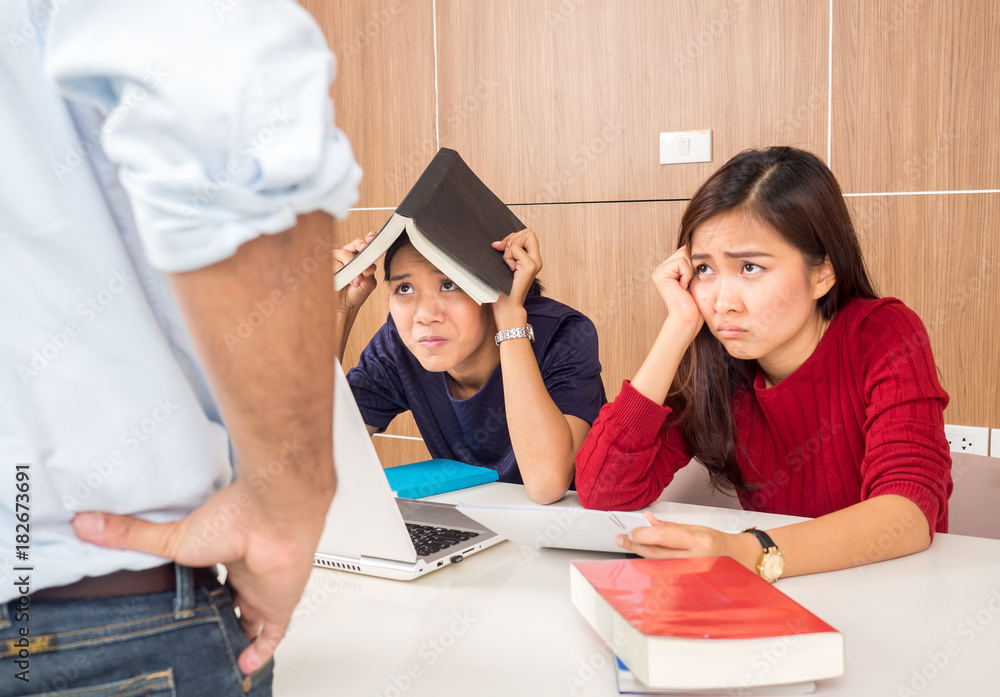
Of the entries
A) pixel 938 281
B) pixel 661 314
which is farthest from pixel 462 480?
pixel 938 281

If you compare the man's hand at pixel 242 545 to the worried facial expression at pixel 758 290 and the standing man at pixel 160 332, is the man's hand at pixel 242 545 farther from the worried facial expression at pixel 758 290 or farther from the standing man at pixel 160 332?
the worried facial expression at pixel 758 290

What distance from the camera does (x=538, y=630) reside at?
765 millimetres

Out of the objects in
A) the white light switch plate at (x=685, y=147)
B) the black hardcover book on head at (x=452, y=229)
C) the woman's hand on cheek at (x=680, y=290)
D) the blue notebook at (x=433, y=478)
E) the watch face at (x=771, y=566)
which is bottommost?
the blue notebook at (x=433, y=478)

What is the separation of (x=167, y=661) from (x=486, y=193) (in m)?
1.22

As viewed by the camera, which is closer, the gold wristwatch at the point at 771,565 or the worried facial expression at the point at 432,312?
the gold wristwatch at the point at 771,565

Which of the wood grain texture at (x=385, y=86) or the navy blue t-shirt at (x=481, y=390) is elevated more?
the wood grain texture at (x=385, y=86)

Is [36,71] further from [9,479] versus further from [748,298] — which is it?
[748,298]

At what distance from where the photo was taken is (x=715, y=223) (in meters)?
1.33

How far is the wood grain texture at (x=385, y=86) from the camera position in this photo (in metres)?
3.08

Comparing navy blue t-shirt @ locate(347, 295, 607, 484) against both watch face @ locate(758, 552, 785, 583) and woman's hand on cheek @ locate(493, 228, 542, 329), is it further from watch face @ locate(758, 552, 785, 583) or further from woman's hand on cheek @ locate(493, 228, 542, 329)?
watch face @ locate(758, 552, 785, 583)

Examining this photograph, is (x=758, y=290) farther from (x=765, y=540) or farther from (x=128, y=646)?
(x=128, y=646)

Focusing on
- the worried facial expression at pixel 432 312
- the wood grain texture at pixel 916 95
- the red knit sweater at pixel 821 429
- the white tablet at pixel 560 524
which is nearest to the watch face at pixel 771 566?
the white tablet at pixel 560 524

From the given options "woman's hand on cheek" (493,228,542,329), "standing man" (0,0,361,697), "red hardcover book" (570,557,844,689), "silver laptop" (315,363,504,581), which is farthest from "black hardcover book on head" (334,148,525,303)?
"standing man" (0,0,361,697)

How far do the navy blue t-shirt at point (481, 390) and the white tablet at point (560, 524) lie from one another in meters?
0.58
